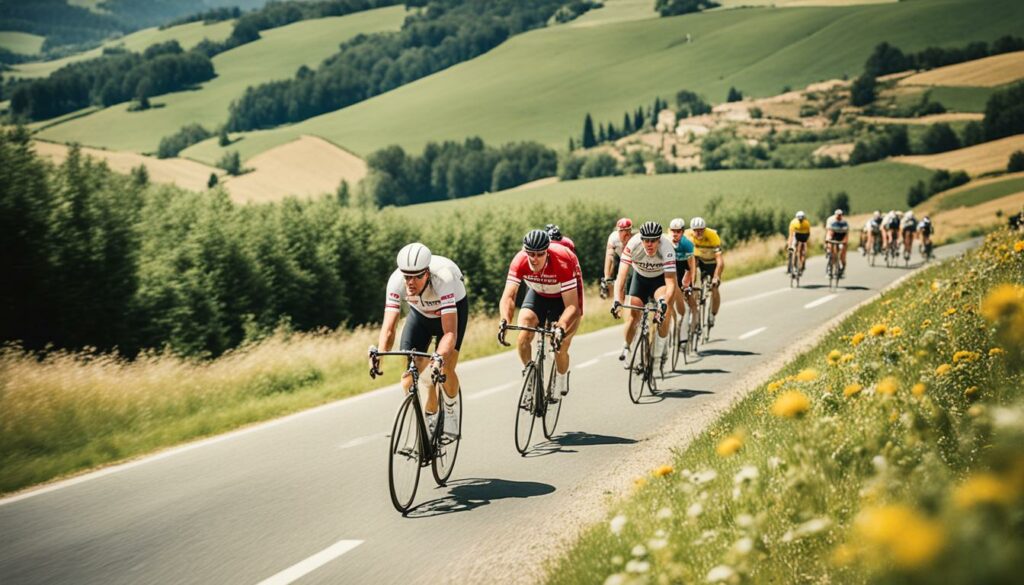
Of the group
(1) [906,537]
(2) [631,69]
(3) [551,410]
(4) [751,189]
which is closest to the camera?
(1) [906,537]

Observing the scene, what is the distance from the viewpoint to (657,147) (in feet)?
361

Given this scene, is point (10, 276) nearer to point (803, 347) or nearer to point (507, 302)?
point (507, 302)

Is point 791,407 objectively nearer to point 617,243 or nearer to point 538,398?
point 538,398

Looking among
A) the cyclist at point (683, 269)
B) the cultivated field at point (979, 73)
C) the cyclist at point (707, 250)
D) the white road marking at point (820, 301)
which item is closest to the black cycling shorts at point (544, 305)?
the cyclist at point (683, 269)

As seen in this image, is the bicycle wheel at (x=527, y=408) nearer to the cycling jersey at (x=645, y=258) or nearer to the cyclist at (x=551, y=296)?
the cyclist at (x=551, y=296)

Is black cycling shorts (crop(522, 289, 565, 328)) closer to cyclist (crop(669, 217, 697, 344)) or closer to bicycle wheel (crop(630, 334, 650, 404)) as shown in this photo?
bicycle wheel (crop(630, 334, 650, 404))

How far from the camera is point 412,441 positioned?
22.0 ft

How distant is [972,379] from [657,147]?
108 meters

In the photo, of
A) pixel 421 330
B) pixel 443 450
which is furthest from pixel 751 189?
pixel 443 450

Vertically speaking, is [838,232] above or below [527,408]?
below

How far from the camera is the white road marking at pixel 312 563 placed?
5.14 meters

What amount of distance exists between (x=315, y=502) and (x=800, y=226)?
707 inches

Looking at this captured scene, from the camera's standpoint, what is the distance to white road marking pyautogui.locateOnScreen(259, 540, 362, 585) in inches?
202

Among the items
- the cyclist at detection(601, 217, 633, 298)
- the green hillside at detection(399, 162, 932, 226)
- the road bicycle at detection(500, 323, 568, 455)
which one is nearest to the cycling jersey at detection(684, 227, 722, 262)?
the cyclist at detection(601, 217, 633, 298)
